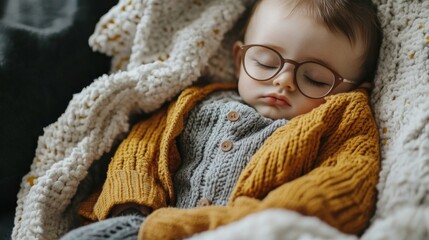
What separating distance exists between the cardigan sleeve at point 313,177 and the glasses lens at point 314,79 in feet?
0.31

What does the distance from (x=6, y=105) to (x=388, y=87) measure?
0.98 meters

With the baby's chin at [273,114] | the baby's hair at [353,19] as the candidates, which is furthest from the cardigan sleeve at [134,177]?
the baby's hair at [353,19]

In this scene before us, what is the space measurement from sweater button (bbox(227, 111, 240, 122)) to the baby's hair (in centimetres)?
31

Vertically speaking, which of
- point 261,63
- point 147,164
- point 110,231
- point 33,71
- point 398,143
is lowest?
point 398,143

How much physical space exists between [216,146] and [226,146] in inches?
1.5

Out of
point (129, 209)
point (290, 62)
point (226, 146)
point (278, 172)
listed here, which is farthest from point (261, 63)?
point (129, 209)

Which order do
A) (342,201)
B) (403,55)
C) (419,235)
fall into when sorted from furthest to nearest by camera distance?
(403,55) → (342,201) → (419,235)

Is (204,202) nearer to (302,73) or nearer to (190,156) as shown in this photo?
(190,156)

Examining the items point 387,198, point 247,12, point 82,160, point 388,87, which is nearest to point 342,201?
point 387,198

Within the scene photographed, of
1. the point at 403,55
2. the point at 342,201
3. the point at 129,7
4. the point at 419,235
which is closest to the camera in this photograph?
the point at 419,235

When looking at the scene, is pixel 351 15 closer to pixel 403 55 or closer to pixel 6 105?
pixel 403 55

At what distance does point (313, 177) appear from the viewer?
37.8 inches

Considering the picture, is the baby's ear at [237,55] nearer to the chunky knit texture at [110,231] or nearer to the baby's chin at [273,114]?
the baby's chin at [273,114]

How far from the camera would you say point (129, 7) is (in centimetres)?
136
